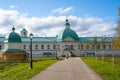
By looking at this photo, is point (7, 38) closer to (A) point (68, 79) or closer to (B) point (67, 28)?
(B) point (67, 28)

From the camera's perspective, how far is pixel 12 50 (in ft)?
217

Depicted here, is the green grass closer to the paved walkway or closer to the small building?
the paved walkway

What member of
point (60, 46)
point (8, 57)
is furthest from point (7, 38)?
point (60, 46)

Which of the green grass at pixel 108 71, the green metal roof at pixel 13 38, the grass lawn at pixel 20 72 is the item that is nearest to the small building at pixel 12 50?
the green metal roof at pixel 13 38

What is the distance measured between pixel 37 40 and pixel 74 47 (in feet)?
50.2

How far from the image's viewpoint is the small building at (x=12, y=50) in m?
65.9

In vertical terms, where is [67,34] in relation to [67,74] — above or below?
above

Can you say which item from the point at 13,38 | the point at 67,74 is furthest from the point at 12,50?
the point at 67,74

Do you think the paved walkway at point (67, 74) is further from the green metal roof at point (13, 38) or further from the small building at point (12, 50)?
the green metal roof at point (13, 38)

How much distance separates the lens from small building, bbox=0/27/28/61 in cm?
6588

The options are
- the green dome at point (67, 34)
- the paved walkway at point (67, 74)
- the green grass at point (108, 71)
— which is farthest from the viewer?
the green dome at point (67, 34)

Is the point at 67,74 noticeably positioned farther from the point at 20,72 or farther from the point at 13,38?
the point at 13,38

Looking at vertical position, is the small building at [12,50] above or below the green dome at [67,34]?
below

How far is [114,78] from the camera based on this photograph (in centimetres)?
2219
